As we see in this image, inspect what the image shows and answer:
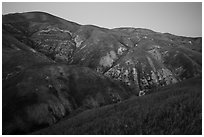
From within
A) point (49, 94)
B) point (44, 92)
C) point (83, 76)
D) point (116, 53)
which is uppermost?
point (116, 53)

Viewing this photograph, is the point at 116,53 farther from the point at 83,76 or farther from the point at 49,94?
the point at 49,94

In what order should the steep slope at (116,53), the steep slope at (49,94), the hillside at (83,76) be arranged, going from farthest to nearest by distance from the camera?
the steep slope at (116,53)
the steep slope at (49,94)
the hillside at (83,76)

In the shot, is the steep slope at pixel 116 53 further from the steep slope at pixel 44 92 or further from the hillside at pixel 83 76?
the steep slope at pixel 44 92

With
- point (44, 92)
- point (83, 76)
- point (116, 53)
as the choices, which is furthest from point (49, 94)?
point (116, 53)

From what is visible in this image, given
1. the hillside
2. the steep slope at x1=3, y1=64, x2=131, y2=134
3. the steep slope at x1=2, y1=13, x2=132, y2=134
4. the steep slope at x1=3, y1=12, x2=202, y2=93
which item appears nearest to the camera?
the hillside

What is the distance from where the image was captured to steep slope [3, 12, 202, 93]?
3509 inches

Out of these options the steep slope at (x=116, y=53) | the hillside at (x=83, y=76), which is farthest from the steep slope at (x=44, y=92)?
the steep slope at (x=116, y=53)

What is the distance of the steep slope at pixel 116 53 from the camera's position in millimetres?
89125

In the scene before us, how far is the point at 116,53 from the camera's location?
110 m

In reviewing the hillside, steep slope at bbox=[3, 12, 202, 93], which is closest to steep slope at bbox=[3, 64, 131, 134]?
the hillside

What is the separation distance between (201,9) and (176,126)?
10195mm

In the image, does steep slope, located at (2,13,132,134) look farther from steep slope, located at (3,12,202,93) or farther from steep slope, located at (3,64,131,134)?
steep slope, located at (3,12,202,93)

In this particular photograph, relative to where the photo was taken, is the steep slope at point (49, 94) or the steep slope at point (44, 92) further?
the steep slope at point (44, 92)

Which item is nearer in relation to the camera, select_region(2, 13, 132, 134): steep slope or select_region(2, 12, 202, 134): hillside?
select_region(2, 12, 202, 134): hillside
